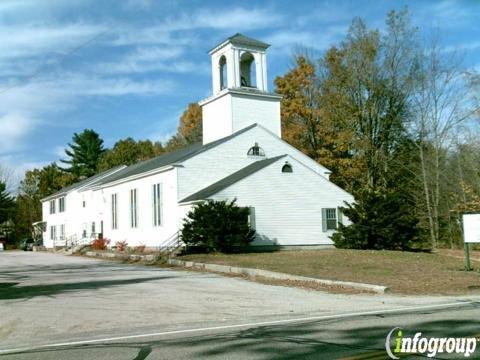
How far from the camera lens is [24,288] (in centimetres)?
1678

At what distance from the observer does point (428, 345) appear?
7520 millimetres

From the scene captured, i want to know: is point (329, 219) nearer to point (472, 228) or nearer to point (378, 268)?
point (378, 268)

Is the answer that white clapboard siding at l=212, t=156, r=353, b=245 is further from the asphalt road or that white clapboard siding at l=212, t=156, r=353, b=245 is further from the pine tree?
the pine tree

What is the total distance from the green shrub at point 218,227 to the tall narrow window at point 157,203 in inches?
232

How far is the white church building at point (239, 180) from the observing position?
102 feet

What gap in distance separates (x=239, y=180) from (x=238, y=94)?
7.32 m

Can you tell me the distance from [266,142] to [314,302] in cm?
2263

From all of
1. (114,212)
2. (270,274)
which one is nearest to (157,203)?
(114,212)

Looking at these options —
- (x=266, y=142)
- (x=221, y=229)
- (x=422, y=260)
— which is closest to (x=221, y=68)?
(x=266, y=142)

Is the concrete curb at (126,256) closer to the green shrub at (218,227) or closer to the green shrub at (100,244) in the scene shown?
the green shrub at (218,227)

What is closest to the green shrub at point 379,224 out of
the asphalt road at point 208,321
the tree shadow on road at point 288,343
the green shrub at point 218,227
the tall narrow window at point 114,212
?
the green shrub at point 218,227

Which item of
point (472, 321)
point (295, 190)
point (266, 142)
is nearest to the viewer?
point (472, 321)

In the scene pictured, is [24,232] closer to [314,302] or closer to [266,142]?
[266,142]

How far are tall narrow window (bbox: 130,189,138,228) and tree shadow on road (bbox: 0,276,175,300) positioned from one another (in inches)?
712
